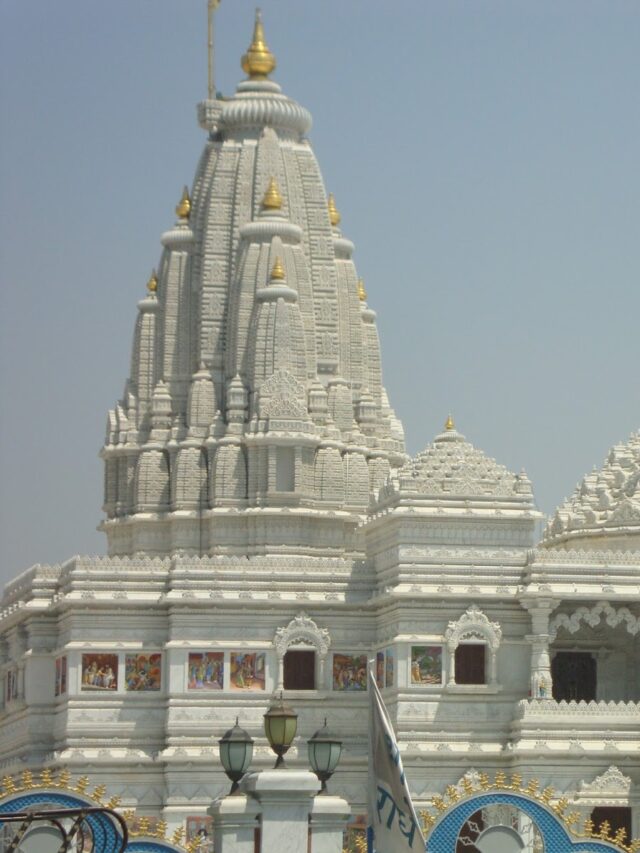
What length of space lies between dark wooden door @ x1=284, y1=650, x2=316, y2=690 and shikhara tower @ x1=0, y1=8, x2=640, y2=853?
0.06 m

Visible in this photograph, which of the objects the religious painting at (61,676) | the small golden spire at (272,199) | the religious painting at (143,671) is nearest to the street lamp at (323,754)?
the religious painting at (143,671)

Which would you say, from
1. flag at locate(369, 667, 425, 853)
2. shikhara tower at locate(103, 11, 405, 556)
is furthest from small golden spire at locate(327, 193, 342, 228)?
flag at locate(369, 667, 425, 853)

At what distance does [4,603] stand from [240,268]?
511 inches

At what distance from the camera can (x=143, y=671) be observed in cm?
6831

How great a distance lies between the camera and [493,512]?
6700 centimetres

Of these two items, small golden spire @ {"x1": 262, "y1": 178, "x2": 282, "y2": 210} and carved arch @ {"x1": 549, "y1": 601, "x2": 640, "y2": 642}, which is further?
small golden spire @ {"x1": 262, "y1": 178, "x2": 282, "y2": 210}

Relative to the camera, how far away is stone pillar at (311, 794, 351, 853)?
34.5 metres

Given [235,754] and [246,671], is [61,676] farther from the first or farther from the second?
[235,754]

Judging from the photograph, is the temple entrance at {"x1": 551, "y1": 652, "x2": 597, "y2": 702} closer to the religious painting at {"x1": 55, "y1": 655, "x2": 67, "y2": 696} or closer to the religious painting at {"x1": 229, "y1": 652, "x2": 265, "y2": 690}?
the religious painting at {"x1": 229, "y1": 652, "x2": 265, "y2": 690}

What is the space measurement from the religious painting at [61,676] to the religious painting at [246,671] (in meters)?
4.83

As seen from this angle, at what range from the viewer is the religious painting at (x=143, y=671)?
6825 cm

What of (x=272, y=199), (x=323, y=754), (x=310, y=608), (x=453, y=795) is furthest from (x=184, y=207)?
(x=323, y=754)

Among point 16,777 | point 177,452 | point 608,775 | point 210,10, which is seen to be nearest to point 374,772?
point 608,775

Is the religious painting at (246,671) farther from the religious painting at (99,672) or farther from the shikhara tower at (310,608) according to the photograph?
the religious painting at (99,672)
